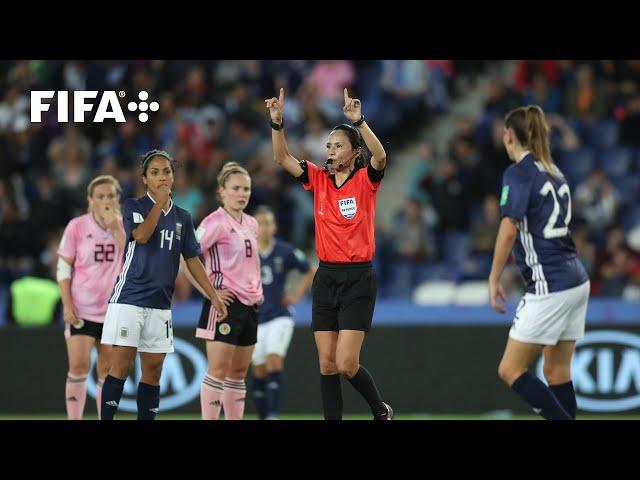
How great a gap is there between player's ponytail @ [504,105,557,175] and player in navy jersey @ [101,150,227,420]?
245cm

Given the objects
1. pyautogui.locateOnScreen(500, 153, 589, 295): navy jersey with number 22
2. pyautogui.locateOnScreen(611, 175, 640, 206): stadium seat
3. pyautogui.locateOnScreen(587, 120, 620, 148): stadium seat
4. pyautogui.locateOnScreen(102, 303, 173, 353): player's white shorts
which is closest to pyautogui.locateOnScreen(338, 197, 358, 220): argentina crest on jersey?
pyautogui.locateOnScreen(500, 153, 589, 295): navy jersey with number 22

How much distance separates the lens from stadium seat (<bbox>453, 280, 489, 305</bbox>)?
42.0 ft

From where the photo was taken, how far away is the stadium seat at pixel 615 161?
1519cm

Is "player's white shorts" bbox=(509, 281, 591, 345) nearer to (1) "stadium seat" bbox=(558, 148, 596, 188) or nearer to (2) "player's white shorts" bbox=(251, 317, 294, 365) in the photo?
(2) "player's white shorts" bbox=(251, 317, 294, 365)

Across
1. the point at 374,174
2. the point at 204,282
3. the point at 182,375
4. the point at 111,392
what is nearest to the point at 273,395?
the point at 182,375

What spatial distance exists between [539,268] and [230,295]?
246 cm

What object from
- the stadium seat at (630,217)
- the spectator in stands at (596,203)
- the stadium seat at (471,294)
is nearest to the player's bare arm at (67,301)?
the stadium seat at (471,294)

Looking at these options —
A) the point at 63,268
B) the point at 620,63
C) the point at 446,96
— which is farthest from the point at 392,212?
the point at 63,268

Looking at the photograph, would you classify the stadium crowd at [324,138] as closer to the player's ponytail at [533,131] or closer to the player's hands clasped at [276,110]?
the player's hands clasped at [276,110]

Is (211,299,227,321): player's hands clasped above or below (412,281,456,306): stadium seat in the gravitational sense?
above

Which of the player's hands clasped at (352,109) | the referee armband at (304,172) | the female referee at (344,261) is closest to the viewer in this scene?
the player's hands clasped at (352,109)

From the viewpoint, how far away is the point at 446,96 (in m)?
17.1
